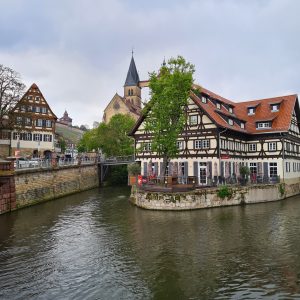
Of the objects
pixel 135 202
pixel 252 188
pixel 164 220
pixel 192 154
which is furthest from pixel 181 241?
pixel 192 154

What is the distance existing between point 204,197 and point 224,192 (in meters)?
2.12

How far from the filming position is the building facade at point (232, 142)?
32312 mm

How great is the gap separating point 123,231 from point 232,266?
25.1ft

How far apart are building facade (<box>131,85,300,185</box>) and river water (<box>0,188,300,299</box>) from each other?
9.25 meters

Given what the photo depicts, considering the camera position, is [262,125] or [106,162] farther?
[106,162]

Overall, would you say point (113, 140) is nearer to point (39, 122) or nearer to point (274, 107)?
point (39, 122)

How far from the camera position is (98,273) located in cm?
1215

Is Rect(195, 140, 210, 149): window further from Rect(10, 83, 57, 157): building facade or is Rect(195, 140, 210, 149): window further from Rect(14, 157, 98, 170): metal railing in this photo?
Rect(10, 83, 57, 157): building facade

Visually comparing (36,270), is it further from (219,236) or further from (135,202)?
(135,202)

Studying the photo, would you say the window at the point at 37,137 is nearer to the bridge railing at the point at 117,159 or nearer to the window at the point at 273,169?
the bridge railing at the point at 117,159

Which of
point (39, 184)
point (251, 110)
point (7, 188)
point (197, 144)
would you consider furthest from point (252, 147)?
point (7, 188)

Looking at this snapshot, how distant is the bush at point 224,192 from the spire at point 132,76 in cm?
8101

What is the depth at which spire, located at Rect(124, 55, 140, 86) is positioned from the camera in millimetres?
103812

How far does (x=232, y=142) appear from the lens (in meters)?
34.7
